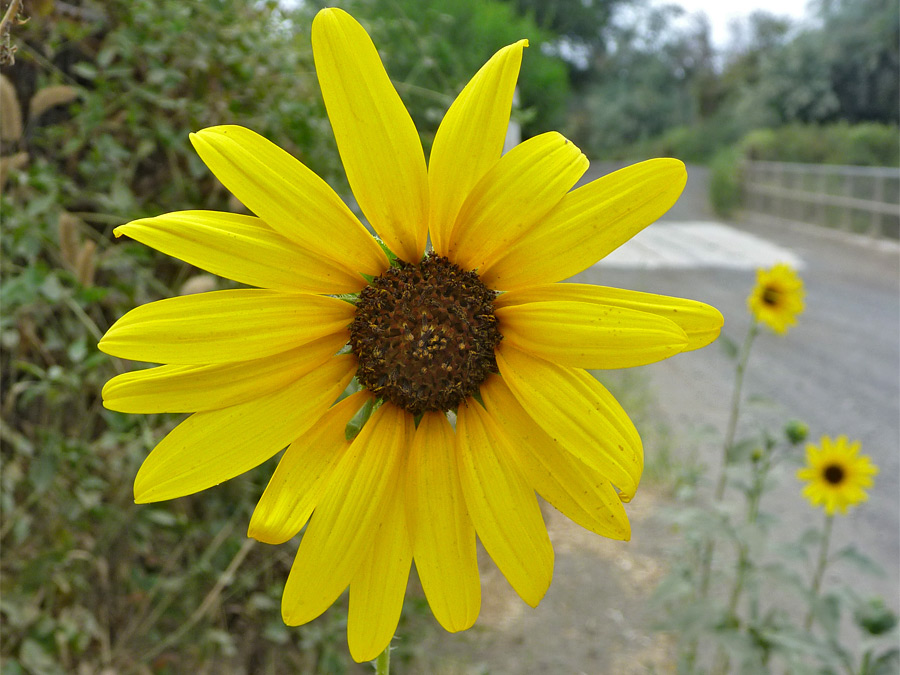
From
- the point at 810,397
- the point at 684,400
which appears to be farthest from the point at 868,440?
the point at 684,400

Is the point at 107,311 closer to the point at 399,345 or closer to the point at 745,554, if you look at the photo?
the point at 399,345

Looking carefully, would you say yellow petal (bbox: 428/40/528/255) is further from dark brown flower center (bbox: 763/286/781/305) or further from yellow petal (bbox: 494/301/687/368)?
dark brown flower center (bbox: 763/286/781/305)

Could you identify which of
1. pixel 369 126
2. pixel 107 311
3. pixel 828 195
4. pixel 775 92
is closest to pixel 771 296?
pixel 107 311

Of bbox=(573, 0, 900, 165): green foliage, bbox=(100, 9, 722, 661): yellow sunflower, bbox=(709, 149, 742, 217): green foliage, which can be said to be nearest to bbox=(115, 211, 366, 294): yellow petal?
bbox=(100, 9, 722, 661): yellow sunflower

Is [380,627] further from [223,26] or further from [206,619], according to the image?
[223,26]

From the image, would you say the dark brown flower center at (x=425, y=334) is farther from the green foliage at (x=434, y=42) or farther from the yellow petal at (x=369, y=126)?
the green foliage at (x=434, y=42)

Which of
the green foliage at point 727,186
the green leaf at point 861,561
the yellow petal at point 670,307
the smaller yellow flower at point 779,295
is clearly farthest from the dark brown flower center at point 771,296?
the green foliage at point 727,186

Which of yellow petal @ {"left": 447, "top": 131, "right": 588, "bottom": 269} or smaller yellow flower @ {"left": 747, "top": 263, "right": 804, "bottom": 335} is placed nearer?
yellow petal @ {"left": 447, "top": 131, "right": 588, "bottom": 269}
